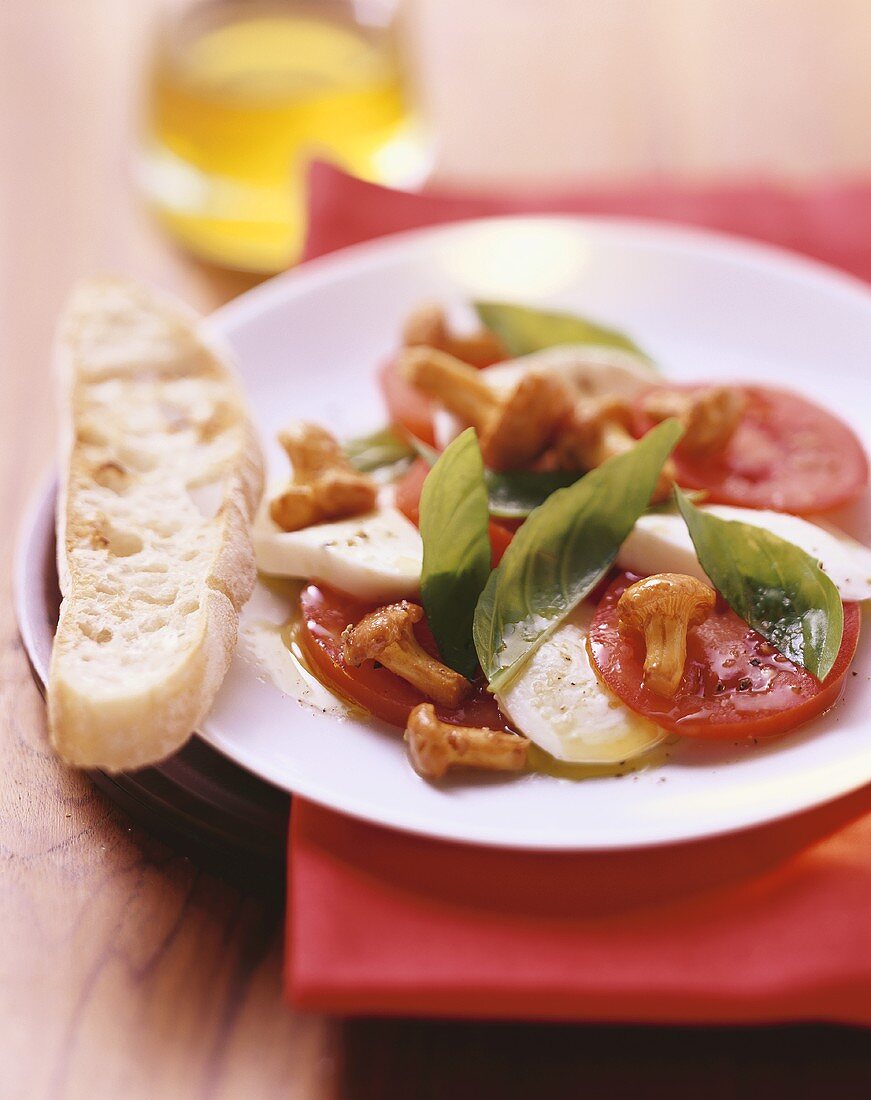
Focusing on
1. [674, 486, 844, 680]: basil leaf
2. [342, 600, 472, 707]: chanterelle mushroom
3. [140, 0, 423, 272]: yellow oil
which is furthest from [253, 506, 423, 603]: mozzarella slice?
[140, 0, 423, 272]: yellow oil

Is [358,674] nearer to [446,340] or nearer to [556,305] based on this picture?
[446,340]

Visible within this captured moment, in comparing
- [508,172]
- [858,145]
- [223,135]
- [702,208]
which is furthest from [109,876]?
[858,145]

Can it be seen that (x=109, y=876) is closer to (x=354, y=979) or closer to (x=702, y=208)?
(x=354, y=979)

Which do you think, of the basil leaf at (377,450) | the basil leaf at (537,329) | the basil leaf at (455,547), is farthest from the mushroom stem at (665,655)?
the basil leaf at (537,329)

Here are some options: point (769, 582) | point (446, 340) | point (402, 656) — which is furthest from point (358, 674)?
point (446, 340)

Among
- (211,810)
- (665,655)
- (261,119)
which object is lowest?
(211,810)

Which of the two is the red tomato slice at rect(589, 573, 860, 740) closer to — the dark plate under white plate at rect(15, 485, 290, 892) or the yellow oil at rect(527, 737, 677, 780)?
the yellow oil at rect(527, 737, 677, 780)

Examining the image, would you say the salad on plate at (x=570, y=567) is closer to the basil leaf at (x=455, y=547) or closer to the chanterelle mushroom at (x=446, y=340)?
the basil leaf at (x=455, y=547)
